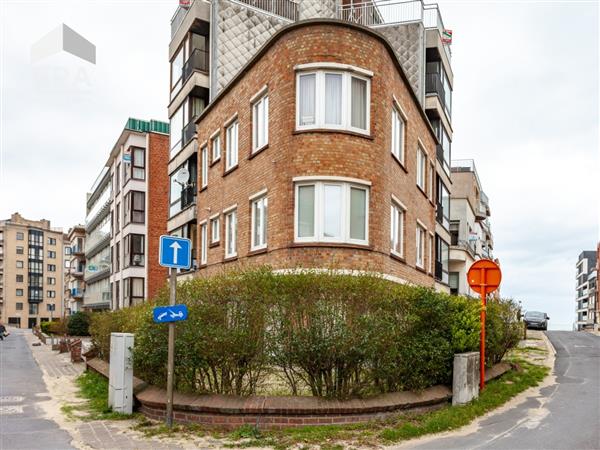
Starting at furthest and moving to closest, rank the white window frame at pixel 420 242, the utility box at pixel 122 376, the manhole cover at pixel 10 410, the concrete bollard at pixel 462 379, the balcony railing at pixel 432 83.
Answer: the balcony railing at pixel 432 83, the white window frame at pixel 420 242, the manhole cover at pixel 10 410, the concrete bollard at pixel 462 379, the utility box at pixel 122 376

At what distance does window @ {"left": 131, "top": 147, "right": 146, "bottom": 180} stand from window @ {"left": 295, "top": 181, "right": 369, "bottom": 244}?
28.7m

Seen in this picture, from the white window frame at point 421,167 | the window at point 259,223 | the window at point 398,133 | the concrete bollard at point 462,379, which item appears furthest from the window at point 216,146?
the concrete bollard at point 462,379

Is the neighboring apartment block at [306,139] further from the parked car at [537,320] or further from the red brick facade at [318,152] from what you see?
the parked car at [537,320]

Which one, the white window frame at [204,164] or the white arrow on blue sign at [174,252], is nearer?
the white arrow on blue sign at [174,252]

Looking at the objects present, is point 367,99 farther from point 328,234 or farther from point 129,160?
point 129,160

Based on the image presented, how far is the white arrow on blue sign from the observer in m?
8.68

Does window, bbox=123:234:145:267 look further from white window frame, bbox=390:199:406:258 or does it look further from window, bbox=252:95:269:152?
white window frame, bbox=390:199:406:258

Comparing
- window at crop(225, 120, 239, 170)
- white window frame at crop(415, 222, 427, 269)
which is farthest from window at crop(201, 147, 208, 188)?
white window frame at crop(415, 222, 427, 269)

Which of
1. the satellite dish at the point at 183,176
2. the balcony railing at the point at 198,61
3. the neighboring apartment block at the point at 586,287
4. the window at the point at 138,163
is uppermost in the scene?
the balcony railing at the point at 198,61

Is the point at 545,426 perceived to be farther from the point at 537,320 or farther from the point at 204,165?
the point at 537,320

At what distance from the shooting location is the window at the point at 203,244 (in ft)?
70.3

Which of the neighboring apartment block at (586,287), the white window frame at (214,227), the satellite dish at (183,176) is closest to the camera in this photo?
the white window frame at (214,227)

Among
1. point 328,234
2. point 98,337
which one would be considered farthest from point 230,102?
point 98,337

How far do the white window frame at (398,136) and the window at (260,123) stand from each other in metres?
3.70
